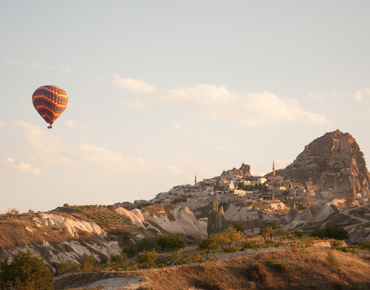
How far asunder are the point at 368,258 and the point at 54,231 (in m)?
56.6

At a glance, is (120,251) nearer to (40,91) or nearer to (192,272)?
(40,91)

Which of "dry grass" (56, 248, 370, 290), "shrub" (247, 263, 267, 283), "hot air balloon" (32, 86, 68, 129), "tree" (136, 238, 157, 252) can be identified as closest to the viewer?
"dry grass" (56, 248, 370, 290)

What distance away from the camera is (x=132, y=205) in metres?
181

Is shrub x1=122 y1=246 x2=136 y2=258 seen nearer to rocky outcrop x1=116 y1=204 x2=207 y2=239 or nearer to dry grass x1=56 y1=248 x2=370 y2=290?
rocky outcrop x1=116 y1=204 x2=207 y2=239

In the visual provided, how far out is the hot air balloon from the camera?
69188mm

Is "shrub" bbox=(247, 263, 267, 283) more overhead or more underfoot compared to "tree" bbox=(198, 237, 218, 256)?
more underfoot

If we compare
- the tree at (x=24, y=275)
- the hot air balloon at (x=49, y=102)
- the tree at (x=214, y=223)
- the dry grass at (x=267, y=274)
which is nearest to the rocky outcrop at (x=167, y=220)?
the tree at (x=214, y=223)

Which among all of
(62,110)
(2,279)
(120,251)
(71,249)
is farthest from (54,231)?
(2,279)

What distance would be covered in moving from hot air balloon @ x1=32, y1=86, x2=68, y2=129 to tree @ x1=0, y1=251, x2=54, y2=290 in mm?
38818

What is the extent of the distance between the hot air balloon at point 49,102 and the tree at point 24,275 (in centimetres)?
3882

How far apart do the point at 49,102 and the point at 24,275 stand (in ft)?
134

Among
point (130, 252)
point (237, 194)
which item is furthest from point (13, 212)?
point (237, 194)

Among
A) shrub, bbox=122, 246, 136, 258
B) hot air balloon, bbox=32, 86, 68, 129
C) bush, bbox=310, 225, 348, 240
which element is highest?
hot air balloon, bbox=32, 86, 68, 129

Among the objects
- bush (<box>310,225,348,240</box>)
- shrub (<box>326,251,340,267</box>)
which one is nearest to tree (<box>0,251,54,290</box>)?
shrub (<box>326,251,340,267</box>)
